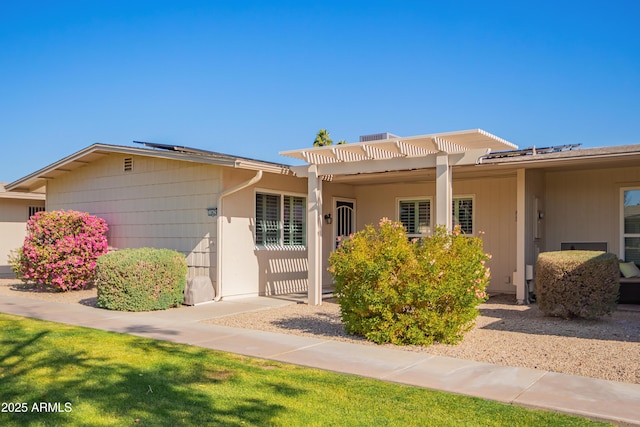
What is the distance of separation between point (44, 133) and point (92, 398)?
53.2ft

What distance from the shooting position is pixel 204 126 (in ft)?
62.2

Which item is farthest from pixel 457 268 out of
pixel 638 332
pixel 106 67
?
pixel 106 67

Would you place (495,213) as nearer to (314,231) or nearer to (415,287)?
(314,231)

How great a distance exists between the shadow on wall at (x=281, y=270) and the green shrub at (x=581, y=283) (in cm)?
597

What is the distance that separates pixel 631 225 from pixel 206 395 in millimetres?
9748

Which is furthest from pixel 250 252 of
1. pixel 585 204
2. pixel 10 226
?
pixel 10 226

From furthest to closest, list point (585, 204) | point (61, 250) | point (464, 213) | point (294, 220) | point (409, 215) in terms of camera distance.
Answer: point (409, 215) < point (464, 213) < point (294, 220) < point (61, 250) < point (585, 204)

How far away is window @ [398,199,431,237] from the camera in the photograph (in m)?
14.0

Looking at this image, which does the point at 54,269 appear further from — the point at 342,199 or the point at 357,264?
the point at 357,264

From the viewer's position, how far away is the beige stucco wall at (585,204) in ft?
37.1

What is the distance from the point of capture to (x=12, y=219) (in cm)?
1781

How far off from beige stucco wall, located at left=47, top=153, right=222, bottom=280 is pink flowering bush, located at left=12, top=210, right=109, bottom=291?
0.99m

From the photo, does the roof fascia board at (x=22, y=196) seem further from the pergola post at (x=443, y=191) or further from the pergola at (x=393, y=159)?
the pergola post at (x=443, y=191)

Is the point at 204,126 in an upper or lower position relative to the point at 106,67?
lower
